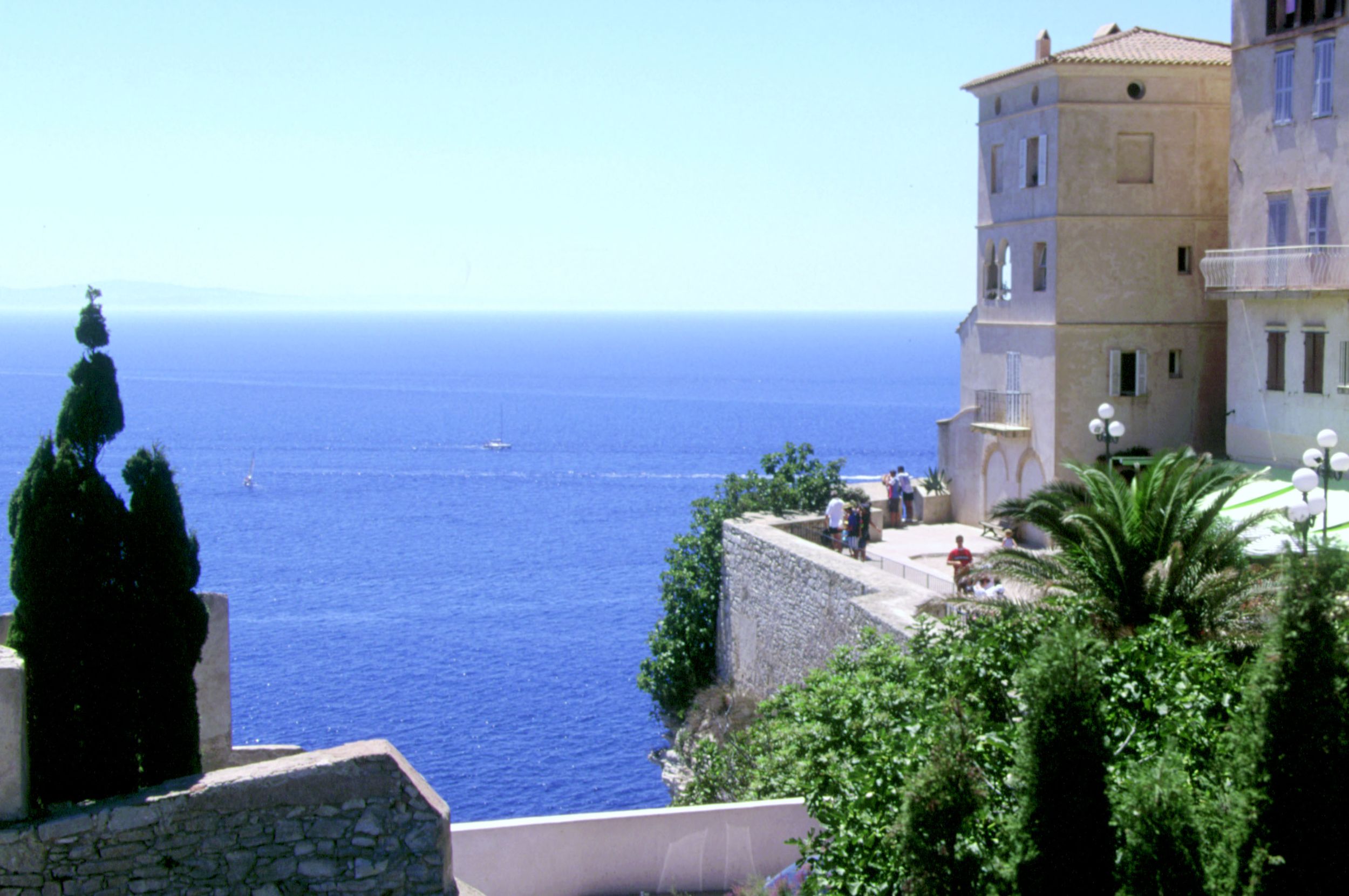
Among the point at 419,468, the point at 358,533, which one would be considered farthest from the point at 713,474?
the point at 358,533

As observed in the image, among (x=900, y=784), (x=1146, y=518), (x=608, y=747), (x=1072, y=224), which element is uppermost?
(x=1072, y=224)

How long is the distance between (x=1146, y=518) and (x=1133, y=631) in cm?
146

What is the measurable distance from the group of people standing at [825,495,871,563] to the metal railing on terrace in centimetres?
520

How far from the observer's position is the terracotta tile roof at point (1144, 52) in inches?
1137

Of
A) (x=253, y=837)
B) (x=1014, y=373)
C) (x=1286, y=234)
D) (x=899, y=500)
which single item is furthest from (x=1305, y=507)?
(x=899, y=500)

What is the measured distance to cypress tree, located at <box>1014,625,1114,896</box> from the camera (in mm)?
9141

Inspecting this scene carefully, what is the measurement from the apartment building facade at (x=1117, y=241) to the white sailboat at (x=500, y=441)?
8467 cm

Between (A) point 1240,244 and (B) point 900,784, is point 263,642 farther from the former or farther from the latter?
(B) point 900,784

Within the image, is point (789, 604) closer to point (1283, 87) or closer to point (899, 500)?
point (899, 500)

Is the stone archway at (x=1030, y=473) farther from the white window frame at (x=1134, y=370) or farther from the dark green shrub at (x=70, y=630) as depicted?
the dark green shrub at (x=70, y=630)

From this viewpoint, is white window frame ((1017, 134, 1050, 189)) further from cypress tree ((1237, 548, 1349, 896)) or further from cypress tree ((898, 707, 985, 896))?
cypress tree ((898, 707, 985, 896))

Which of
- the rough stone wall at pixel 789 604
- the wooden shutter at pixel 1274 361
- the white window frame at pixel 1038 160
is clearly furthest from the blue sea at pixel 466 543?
the wooden shutter at pixel 1274 361

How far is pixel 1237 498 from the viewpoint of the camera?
77.6ft

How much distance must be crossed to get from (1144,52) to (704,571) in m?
13.6
